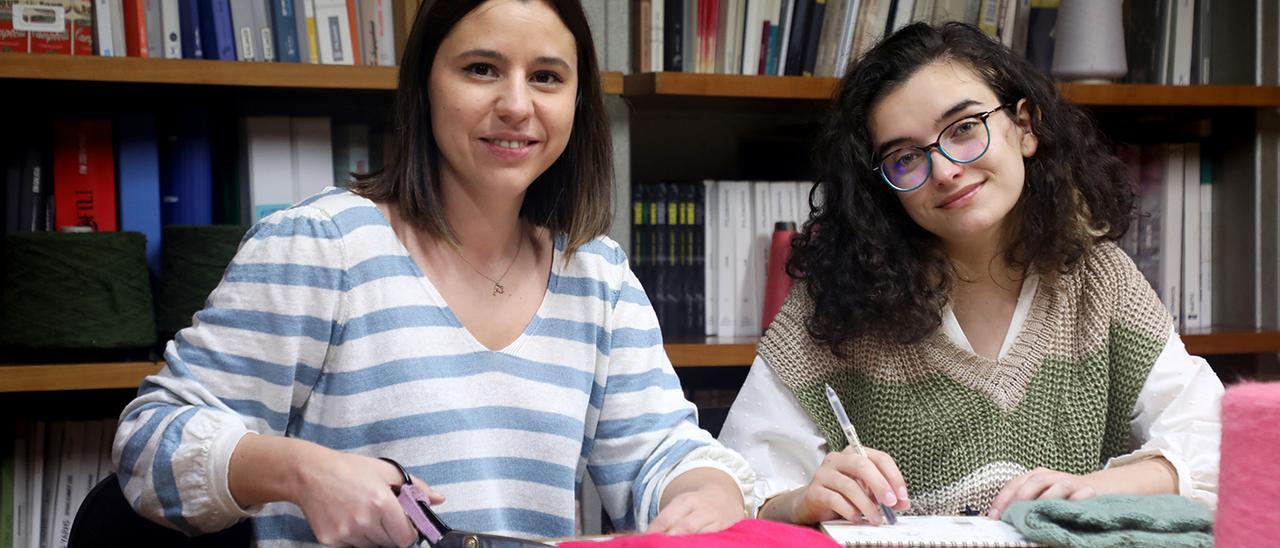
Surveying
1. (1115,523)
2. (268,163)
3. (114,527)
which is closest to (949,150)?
(1115,523)

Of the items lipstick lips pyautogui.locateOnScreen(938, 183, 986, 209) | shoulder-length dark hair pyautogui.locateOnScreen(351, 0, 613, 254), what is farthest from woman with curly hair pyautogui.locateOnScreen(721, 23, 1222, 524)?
shoulder-length dark hair pyautogui.locateOnScreen(351, 0, 613, 254)

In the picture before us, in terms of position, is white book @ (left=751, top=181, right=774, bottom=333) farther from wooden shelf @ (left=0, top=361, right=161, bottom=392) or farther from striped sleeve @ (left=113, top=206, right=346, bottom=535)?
striped sleeve @ (left=113, top=206, right=346, bottom=535)

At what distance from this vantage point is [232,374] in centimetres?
103

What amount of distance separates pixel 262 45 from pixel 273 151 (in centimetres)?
17

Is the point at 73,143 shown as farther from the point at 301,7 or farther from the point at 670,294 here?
the point at 670,294

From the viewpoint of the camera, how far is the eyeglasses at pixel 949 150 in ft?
4.51

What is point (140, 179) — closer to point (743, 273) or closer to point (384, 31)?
point (384, 31)

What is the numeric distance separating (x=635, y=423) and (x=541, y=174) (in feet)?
0.94

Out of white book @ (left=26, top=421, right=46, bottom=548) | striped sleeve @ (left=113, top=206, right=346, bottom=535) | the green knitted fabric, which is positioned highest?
striped sleeve @ (left=113, top=206, right=346, bottom=535)

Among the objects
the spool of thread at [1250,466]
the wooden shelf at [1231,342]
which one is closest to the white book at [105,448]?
the spool of thread at [1250,466]

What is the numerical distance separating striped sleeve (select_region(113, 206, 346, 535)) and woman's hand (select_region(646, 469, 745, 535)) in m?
0.36

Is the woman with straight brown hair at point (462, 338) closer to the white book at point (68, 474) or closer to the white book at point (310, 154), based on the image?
the white book at point (310, 154)

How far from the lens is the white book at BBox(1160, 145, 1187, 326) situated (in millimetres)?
2273

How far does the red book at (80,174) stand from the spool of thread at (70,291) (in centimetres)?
15
